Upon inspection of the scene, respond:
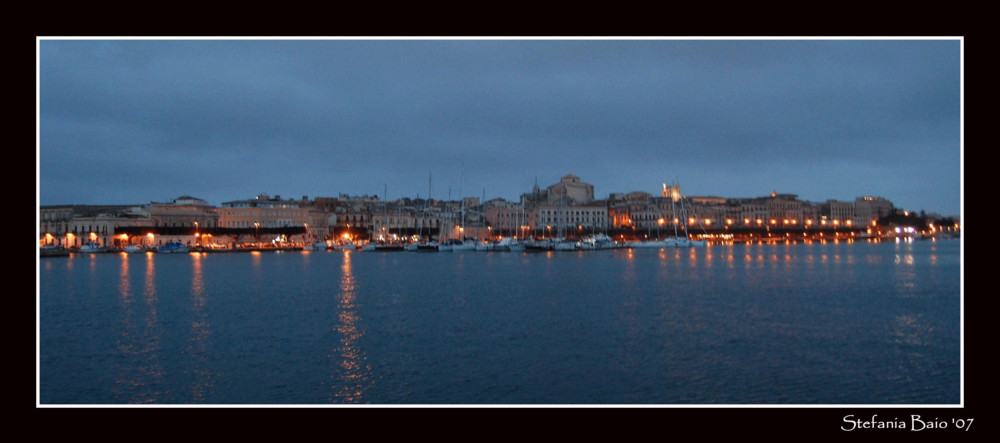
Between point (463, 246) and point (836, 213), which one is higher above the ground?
point (836, 213)

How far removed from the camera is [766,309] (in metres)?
15.9

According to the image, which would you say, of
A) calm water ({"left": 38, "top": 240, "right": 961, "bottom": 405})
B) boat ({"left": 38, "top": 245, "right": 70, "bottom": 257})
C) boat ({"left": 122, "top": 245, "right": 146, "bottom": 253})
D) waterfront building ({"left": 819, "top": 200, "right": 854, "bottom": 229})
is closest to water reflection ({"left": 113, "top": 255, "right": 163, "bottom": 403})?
calm water ({"left": 38, "top": 240, "right": 961, "bottom": 405})

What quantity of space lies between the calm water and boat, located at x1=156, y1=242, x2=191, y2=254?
35407mm

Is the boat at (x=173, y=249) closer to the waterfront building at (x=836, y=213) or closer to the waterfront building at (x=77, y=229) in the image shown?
the waterfront building at (x=77, y=229)

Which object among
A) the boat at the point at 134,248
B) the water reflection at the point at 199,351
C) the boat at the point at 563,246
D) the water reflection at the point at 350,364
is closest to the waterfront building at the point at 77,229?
the boat at the point at 134,248

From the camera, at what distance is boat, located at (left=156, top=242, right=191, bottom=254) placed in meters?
55.2

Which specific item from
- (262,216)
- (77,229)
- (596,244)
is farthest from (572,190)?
(77,229)

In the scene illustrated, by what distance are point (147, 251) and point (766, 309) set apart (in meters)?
51.0

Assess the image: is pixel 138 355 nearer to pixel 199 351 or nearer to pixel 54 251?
pixel 199 351

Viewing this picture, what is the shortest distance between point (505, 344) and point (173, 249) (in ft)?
164

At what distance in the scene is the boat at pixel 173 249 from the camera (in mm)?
55225

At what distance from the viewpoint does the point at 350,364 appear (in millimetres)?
10328
